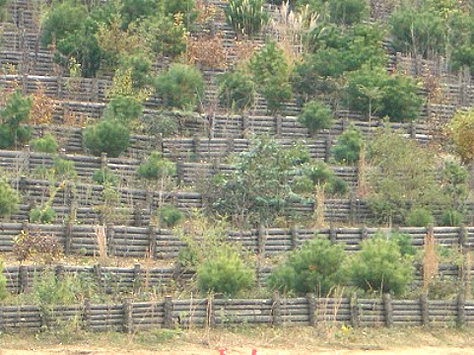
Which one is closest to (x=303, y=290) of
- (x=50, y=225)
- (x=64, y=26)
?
(x=50, y=225)

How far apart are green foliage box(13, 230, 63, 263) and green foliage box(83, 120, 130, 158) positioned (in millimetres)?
4994

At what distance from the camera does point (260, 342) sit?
28094mm

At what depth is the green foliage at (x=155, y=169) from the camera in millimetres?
34219

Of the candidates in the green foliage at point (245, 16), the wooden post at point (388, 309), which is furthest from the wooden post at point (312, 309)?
the green foliage at point (245, 16)

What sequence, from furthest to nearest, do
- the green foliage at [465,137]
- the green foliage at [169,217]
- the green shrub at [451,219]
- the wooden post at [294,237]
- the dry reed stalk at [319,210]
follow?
the green foliage at [465,137] → the green shrub at [451,219] → the dry reed stalk at [319,210] → the green foliage at [169,217] → the wooden post at [294,237]

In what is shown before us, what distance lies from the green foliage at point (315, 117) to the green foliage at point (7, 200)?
28.4 feet

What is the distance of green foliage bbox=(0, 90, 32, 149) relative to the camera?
35000 mm

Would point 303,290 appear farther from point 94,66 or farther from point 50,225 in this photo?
point 94,66

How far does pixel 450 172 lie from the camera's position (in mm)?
35125

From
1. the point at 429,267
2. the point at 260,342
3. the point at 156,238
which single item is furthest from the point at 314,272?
the point at 156,238

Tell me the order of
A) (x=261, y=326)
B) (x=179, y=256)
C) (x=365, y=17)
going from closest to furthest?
(x=261, y=326) → (x=179, y=256) → (x=365, y=17)

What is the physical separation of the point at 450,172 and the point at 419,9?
13.1 m

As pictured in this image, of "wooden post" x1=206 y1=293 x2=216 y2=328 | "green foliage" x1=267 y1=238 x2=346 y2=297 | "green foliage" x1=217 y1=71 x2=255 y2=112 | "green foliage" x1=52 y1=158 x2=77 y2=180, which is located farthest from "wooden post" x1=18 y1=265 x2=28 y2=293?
"green foliage" x1=217 y1=71 x2=255 y2=112

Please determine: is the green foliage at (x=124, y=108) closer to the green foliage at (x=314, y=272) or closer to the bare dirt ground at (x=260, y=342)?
the green foliage at (x=314, y=272)
